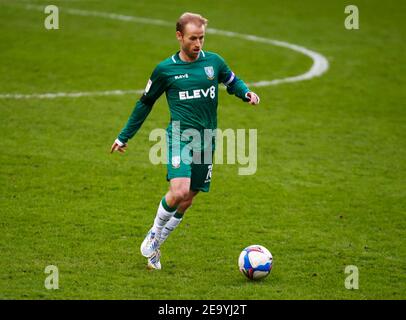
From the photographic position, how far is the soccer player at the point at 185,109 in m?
8.69

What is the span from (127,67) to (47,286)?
11.2m

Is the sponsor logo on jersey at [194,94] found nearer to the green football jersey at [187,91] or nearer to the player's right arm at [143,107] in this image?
the green football jersey at [187,91]

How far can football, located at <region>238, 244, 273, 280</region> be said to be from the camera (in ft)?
28.0

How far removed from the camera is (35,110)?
15.5 meters

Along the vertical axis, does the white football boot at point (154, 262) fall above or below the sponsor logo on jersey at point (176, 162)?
below

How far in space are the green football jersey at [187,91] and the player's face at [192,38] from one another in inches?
6.7

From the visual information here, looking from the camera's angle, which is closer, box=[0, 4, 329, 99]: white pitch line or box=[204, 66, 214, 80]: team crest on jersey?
box=[204, 66, 214, 80]: team crest on jersey

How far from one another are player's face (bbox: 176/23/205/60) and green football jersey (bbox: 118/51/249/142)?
171 millimetres

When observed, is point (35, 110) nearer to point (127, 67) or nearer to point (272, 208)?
point (127, 67)
